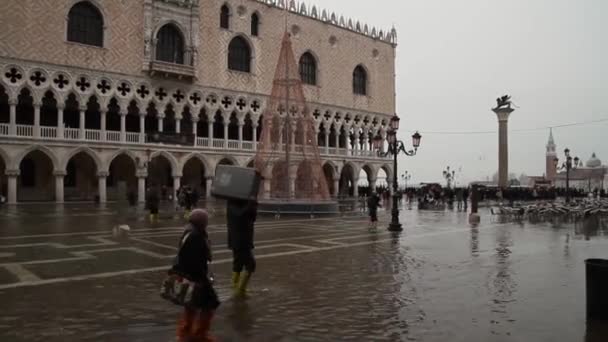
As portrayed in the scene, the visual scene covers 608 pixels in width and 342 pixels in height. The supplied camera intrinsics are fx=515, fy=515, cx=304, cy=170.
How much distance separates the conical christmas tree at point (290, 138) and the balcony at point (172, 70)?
12.8m

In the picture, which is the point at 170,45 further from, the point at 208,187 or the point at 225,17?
the point at 208,187

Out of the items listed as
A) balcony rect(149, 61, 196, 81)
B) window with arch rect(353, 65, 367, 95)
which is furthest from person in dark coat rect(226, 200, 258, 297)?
window with arch rect(353, 65, 367, 95)

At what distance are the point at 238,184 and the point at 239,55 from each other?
34.1 meters

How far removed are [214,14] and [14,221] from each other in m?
23.2

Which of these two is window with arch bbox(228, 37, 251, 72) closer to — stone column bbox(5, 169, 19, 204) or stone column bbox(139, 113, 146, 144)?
stone column bbox(139, 113, 146, 144)

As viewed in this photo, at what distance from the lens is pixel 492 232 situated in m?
15.9

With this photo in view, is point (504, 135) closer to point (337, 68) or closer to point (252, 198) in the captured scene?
point (337, 68)

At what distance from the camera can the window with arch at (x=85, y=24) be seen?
102ft

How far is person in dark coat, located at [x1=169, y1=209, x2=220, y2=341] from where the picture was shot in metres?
4.36

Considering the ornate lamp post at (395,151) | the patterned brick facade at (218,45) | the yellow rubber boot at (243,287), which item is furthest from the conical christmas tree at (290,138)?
the yellow rubber boot at (243,287)

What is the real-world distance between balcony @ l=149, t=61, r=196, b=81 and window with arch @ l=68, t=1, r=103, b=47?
3.45 meters

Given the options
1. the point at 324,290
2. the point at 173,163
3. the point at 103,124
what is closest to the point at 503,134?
the point at 173,163

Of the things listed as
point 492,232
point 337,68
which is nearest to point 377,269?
point 492,232

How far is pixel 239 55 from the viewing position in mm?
39250
